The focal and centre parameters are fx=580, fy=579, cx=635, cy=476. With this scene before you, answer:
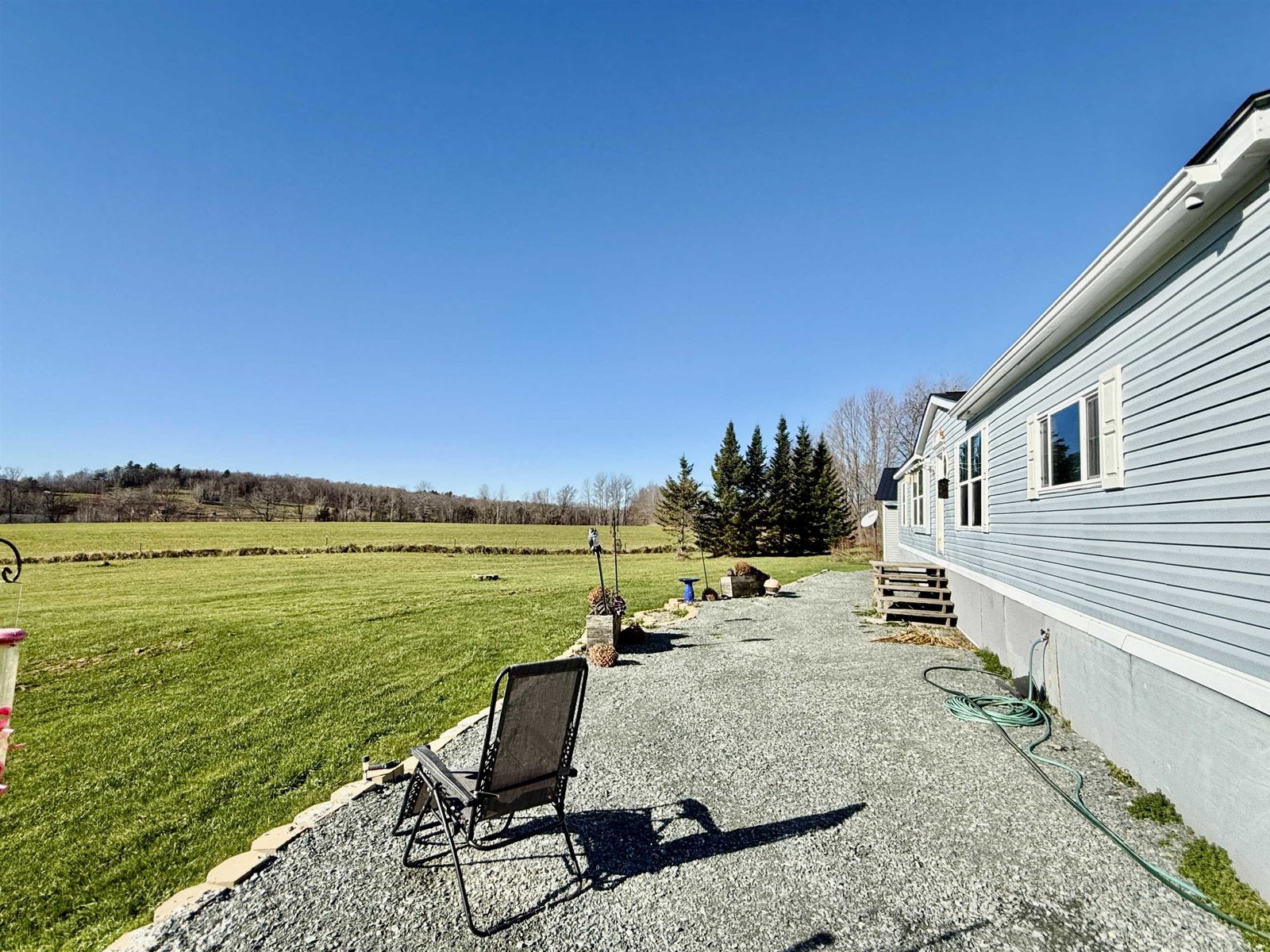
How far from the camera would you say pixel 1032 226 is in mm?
12398

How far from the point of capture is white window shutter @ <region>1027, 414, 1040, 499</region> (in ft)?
21.7

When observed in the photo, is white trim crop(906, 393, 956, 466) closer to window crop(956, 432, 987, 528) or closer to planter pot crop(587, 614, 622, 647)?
window crop(956, 432, 987, 528)

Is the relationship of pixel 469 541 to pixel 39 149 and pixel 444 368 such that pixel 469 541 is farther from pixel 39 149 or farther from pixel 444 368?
pixel 39 149

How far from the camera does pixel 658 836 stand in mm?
3449

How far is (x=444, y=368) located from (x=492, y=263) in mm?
9433

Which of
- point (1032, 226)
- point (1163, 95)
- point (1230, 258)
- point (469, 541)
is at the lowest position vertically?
point (469, 541)

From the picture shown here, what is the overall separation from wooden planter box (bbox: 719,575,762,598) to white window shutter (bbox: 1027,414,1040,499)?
8355 millimetres

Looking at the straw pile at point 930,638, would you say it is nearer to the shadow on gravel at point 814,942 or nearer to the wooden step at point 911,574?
the wooden step at point 911,574

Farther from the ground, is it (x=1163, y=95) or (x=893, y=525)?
(x=1163, y=95)

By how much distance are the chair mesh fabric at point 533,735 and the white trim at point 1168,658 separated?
135 inches

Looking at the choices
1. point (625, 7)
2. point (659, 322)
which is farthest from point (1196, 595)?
point (659, 322)

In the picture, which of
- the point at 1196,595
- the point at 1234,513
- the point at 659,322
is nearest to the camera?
Answer: the point at 1234,513

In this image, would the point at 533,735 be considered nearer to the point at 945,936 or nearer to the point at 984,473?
the point at 945,936

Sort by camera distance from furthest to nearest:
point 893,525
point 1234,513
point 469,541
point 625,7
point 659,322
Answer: point 469,541 < point 893,525 < point 659,322 < point 625,7 < point 1234,513
